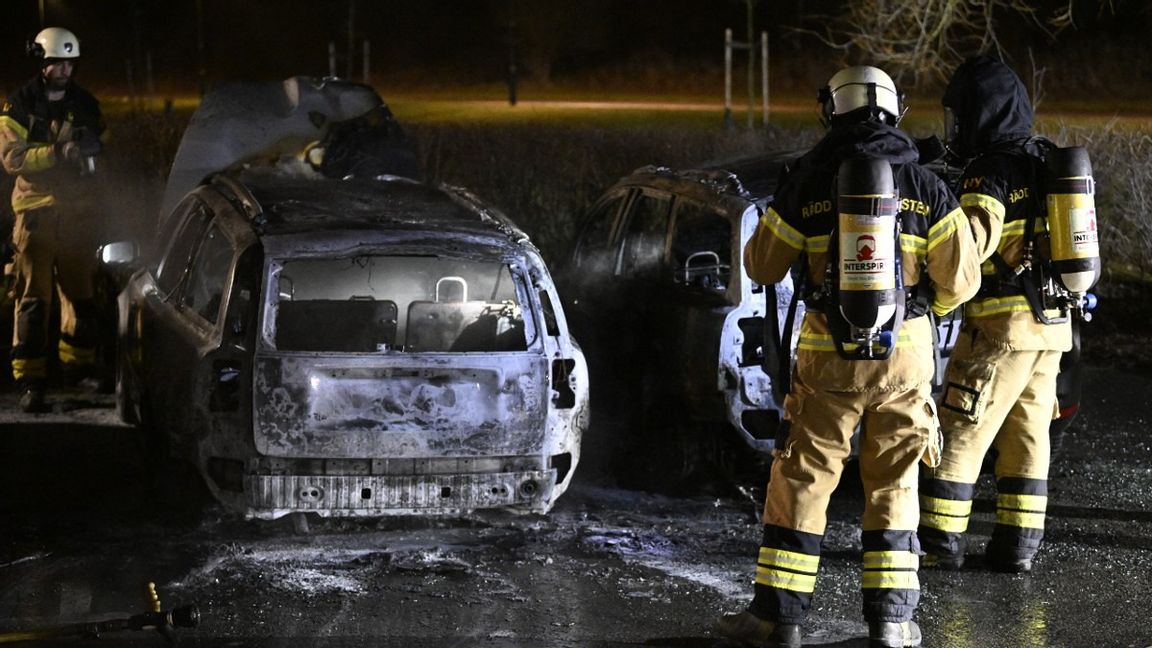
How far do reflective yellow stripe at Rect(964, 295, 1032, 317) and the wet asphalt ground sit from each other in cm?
104

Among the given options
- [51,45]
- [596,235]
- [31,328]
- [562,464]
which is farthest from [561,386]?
[51,45]

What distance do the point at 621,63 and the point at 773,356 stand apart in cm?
3329

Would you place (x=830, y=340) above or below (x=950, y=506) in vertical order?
above

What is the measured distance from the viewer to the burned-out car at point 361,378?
248 inches

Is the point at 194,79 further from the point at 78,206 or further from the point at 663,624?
the point at 663,624

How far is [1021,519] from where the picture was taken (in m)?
6.35

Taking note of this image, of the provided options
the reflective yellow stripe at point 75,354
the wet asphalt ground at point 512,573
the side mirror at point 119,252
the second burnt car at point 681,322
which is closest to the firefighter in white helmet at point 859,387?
the wet asphalt ground at point 512,573

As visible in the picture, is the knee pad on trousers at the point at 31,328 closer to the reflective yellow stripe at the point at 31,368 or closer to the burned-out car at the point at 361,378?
the reflective yellow stripe at the point at 31,368

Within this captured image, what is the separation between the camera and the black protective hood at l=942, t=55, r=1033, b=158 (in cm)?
628

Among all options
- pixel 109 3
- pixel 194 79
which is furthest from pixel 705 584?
pixel 109 3

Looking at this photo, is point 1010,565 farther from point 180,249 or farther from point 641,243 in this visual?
point 180,249

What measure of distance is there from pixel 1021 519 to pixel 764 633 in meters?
1.55

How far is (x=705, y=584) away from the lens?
6188 millimetres

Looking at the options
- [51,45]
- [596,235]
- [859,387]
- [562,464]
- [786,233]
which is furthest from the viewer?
[51,45]
